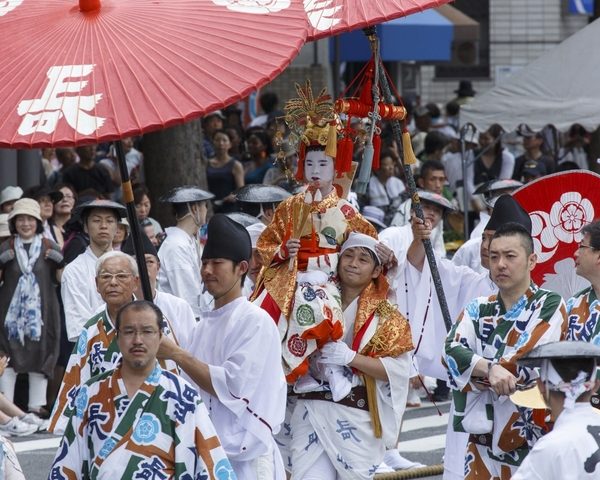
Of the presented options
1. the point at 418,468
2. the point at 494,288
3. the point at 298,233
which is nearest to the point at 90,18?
→ the point at 298,233

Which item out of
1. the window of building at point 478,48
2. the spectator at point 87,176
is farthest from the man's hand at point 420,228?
the window of building at point 478,48

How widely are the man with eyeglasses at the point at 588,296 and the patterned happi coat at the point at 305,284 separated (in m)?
1.38

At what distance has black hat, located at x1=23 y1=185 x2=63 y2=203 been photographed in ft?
38.0

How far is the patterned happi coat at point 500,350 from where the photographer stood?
6.37 metres

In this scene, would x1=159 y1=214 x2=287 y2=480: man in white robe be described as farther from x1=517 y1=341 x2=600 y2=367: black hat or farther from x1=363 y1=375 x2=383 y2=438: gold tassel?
x1=517 y1=341 x2=600 y2=367: black hat

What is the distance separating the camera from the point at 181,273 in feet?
32.9

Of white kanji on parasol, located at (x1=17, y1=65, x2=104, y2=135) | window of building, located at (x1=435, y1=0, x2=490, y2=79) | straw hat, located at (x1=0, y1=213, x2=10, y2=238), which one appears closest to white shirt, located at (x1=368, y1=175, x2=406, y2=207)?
straw hat, located at (x1=0, y1=213, x2=10, y2=238)

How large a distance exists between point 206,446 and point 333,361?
1960 millimetres

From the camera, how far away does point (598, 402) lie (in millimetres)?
6281

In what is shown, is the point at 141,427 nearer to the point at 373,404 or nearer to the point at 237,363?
the point at 237,363

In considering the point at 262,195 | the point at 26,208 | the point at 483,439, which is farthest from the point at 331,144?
the point at 26,208

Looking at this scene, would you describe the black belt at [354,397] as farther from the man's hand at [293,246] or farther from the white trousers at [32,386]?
the white trousers at [32,386]

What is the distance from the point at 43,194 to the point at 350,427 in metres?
4.91

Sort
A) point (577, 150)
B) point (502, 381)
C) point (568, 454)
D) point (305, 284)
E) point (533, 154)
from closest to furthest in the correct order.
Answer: point (568, 454) → point (502, 381) → point (305, 284) → point (533, 154) → point (577, 150)
